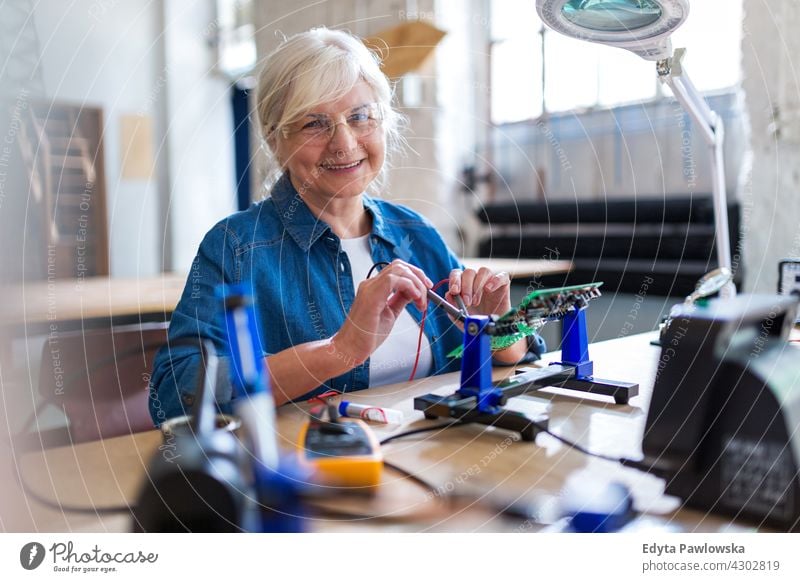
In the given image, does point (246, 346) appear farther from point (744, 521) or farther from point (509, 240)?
point (509, 240)

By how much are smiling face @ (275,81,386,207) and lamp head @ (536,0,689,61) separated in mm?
277

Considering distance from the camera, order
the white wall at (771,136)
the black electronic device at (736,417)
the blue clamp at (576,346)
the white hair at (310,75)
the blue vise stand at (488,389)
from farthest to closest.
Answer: the white wall at (771,136)
the white hair at (310,75)
the blue clamp at (576,346)
the blue vise stand at (488,389)
the black electronic device at (736,417)

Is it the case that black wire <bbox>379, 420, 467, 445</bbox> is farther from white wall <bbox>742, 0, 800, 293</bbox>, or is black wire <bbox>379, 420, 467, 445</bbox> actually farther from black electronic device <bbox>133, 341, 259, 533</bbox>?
white wall <bbox>742, 0, 800, 293</bbox>

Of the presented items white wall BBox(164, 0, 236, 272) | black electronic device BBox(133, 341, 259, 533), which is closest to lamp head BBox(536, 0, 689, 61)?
black electronic device BBox(133, 341, 259, 533)

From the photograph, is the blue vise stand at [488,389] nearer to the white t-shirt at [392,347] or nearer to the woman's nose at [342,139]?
the white t-shirt at [392,347]

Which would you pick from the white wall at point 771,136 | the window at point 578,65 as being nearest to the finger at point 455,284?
the window at point 578,65

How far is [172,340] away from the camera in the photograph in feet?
2.55

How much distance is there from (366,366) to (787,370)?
19.8 inches

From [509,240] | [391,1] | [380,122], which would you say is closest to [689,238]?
[509,240]

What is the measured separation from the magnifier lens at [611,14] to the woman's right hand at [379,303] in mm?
365

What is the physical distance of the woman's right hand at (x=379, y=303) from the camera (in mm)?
728

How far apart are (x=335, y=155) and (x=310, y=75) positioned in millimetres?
114

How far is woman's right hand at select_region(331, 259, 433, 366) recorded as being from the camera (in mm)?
728

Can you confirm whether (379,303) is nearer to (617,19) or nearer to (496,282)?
(496,282)
